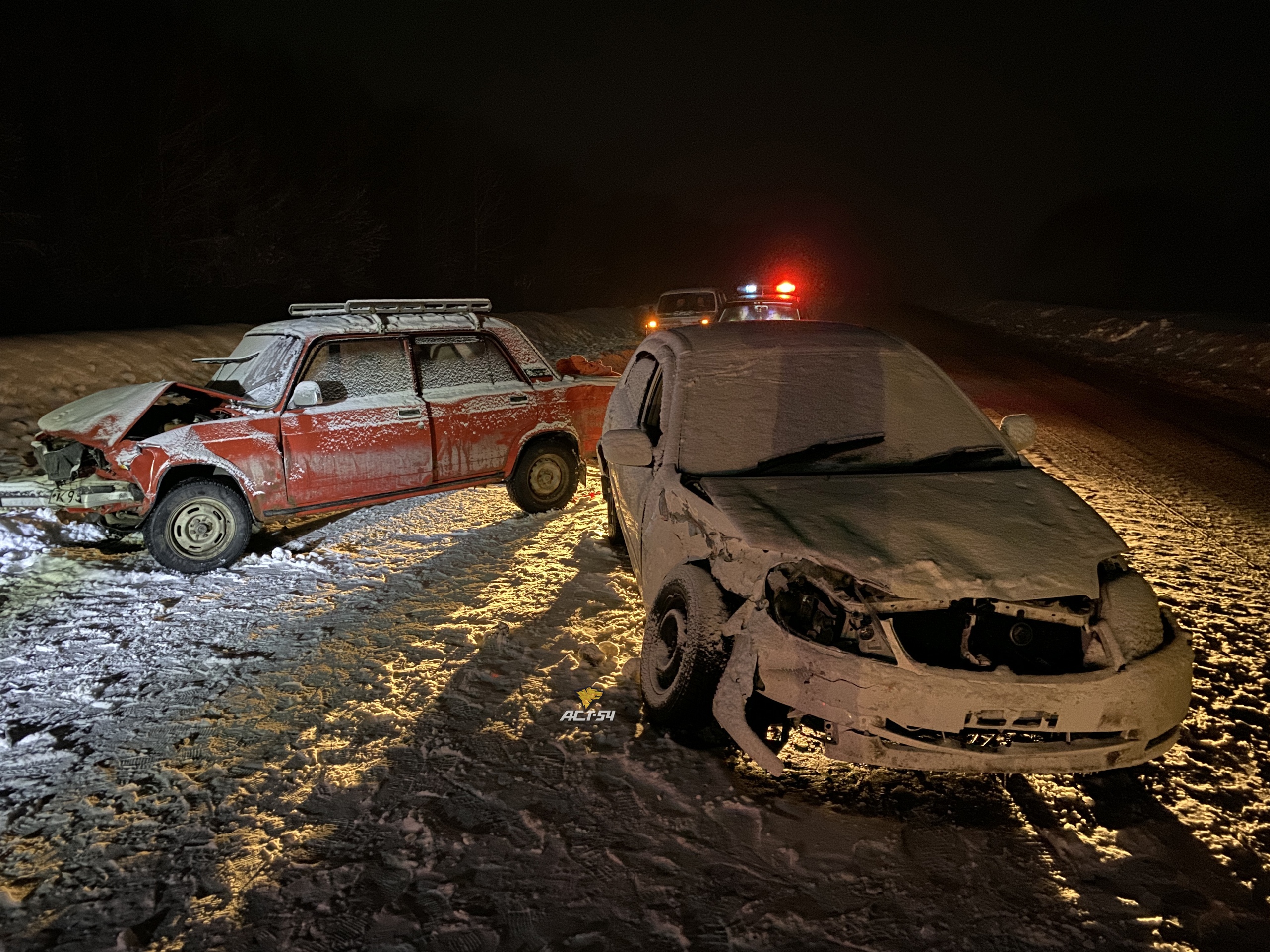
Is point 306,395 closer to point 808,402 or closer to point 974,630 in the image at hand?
point 808,402

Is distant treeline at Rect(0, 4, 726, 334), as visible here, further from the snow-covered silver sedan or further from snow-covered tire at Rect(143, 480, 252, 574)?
the snow-covered silver sedan

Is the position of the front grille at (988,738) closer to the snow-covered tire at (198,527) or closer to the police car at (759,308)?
the snow-covered tire at (198,527)

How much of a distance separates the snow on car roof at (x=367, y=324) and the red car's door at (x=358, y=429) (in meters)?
0.10

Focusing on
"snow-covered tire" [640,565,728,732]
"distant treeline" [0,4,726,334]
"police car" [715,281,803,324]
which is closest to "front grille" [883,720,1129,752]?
"snow-covered tire" [640,565,728,732]

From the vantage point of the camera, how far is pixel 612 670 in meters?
4.25

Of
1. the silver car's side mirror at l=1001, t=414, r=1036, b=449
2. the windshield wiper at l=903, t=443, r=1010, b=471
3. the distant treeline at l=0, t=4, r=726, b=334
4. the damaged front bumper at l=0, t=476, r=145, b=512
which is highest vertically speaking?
the distant treeline at l=0, t=4, r=726, b=334

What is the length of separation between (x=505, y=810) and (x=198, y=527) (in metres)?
3.93

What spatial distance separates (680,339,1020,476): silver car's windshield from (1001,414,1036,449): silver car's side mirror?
0.59ft

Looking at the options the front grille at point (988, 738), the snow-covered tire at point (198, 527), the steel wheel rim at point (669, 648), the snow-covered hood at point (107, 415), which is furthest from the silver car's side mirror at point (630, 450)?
the snow-covered hood at point (107, 415)

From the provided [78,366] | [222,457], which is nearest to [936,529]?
[222,457]

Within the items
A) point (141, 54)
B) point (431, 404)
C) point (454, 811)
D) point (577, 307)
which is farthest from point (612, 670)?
point (577, 307)

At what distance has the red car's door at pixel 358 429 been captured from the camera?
608 cm

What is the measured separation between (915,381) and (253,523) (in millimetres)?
5138

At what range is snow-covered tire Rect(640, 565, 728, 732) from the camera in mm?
3326
